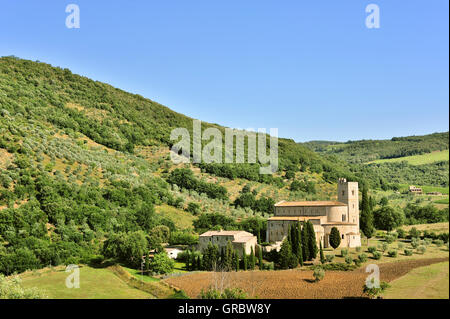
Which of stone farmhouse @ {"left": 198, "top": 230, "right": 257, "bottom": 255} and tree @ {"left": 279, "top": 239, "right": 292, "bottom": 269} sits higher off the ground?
stone farmhouse @ {"left": 198, "top": 230, "right": 257, "bottom": 255}

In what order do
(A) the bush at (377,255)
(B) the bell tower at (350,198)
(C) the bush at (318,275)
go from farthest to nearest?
1. (B) the bell tower at (350,198)
2. (A) the bush at (377,255)
3. (C) the bush at (318,275)

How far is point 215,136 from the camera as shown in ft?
519

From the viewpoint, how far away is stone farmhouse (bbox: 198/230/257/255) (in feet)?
191

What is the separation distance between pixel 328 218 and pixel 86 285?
34.1m

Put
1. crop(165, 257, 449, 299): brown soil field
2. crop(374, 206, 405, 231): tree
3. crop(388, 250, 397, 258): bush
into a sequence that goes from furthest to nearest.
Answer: crop(374, 206, 405, 231): tree
crop(388, 250, 397, 258): bush
crop(165, 257, 449, 299): brown soil field

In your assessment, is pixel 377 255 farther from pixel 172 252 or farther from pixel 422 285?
pixel 172 252

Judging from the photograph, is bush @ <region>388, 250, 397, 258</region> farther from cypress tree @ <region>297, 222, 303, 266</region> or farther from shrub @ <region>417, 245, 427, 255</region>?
cypress tree @ <region>297, 222, 303, 266</region>

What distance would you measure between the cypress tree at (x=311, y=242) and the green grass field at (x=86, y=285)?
2229cm

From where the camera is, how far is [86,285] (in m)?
46.3

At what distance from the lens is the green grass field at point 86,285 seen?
139 feet

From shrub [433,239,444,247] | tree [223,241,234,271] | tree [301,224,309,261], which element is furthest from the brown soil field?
shrub [433,239,444,247]

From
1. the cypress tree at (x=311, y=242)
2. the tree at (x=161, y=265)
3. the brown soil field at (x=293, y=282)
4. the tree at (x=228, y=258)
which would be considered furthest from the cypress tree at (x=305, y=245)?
the tree at (x=161, y=265)

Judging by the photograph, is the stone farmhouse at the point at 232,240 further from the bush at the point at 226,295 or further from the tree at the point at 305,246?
the bush at the point at 226,295

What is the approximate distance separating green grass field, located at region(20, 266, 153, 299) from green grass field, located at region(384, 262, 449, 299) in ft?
72.5
